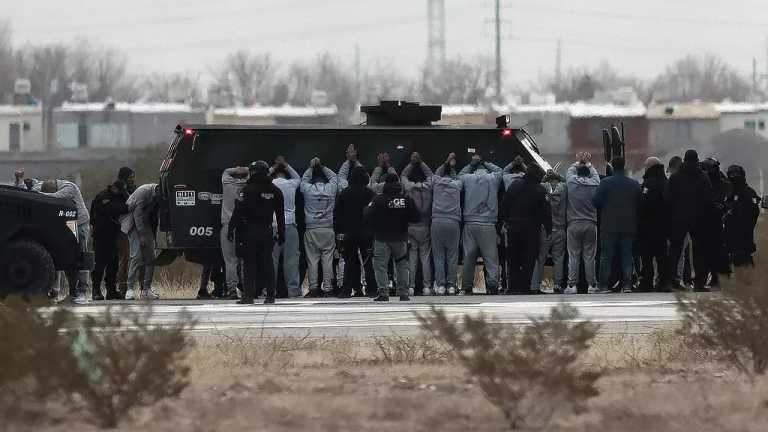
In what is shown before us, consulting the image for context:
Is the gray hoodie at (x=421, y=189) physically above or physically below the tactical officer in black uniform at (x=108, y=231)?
above

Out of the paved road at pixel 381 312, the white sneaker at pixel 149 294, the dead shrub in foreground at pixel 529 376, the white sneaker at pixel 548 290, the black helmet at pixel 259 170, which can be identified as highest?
the black helmet at pixel 259 170

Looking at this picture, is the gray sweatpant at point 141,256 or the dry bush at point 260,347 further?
the gray sweatpant at point 141,256

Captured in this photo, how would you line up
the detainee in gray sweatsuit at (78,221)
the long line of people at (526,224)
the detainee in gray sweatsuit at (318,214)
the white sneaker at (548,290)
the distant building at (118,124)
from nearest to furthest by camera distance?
the detainee in gray sweatsuit at (78,221) < the long line of people at (526,224) < the detainee in gray sweatsuit at (318,214) < the white sneaker at (548,290) < the distant building at (118,124)

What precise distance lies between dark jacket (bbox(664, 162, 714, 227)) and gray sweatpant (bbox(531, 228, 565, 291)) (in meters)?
1.68

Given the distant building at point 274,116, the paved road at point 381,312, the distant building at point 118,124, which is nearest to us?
the paved road at point 381,312

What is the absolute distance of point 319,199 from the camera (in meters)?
24.8

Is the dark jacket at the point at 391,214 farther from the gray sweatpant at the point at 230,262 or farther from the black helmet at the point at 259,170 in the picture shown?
the gray sweatpant at the point at 230,262

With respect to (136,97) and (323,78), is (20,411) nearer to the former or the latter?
(136,97)

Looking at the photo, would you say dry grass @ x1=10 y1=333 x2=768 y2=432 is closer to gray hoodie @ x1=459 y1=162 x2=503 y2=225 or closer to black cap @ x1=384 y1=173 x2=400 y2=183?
black cap @ x1=384 y1=173 x2=400 y2=183

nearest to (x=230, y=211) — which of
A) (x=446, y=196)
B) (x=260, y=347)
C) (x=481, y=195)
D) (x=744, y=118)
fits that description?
(x=446, y=196)

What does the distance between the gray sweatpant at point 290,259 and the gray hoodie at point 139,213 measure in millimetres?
1822

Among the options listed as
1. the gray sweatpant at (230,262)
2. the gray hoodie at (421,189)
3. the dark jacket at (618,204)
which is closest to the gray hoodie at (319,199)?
the gray hoodie at (421,189)

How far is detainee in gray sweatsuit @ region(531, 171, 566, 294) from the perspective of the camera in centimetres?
2536

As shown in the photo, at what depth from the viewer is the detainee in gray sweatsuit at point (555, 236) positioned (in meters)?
25.4
